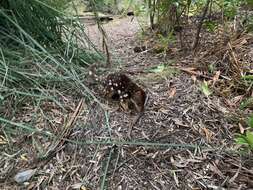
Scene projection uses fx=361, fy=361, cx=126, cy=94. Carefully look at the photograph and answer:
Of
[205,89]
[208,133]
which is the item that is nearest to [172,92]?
[205,89]

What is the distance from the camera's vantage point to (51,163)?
3.98 ft

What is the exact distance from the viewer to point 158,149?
122cm

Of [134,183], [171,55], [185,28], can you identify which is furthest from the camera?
[185,28]

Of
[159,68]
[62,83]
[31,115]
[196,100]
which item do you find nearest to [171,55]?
[159,68]

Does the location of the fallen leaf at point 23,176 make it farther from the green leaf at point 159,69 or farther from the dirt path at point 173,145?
the green leaf at point 159,69

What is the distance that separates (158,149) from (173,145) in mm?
53

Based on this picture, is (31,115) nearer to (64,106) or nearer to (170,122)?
(64,106)

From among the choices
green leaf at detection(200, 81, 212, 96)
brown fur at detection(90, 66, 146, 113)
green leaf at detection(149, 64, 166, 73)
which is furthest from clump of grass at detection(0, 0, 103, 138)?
green leaf at detection(200, 81, 212, 96)

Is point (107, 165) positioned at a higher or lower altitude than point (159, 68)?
lower

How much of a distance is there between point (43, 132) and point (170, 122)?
18.2 inches

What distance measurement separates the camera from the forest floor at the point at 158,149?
1.14 metres

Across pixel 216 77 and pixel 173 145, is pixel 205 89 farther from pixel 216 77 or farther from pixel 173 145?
pixel 173 145

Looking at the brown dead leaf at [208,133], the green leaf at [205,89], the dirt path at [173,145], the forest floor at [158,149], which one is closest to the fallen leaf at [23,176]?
the forest floor at [158,149]

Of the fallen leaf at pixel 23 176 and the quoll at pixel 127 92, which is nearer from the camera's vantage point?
the fallen leaf at pixel 23 176
